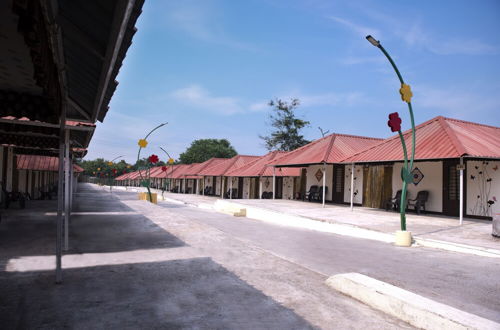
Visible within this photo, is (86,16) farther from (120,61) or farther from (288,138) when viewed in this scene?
(288,138)

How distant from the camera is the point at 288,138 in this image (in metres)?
58.6

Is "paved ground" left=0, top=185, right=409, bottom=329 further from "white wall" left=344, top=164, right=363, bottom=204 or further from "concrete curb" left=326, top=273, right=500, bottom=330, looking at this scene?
"white wall" left=344, top=164, right=363, bottom=204

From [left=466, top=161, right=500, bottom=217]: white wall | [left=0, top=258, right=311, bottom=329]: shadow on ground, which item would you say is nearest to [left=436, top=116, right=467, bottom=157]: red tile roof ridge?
[left=466, top=161, right=500, bottom=217]: white wall

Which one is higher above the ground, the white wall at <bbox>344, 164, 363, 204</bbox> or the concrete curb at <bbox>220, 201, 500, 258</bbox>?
the white wall at <bbox>344, 164, 363, 204</bbox>

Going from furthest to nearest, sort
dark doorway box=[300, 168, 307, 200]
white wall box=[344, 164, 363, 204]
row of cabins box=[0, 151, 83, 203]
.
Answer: dark doorway box=[300, 168, 307, 200]
white wall box=[344, 164, 363, 204]
row of cabins box=[0, 151, 83, 203]

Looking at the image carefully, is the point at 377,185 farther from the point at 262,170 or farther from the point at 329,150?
the point at 262,170

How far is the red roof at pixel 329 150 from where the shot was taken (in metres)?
21.4

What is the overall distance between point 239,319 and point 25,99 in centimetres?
498

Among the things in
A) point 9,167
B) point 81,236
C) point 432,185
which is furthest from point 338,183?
point 9,167

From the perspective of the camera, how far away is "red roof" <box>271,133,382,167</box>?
2144 cm

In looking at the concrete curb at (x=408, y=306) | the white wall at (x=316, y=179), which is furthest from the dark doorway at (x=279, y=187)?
the concrete curb at (x=408, y=306)

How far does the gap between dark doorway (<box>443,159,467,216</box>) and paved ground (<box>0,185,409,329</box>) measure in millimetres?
12382

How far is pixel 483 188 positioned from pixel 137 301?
15804 millimetres

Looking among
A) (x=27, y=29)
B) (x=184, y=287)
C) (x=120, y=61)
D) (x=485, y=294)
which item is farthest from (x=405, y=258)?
(x=27, y=29)
